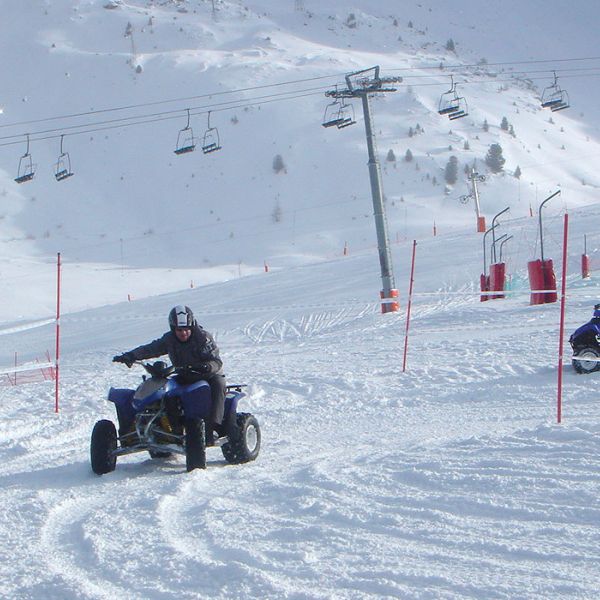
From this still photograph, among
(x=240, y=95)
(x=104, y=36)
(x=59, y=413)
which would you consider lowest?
(x=59, y=413)

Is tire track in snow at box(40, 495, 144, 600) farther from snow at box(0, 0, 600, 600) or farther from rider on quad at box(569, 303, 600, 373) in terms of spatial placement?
rider on quad at box(569, 303, 600, 373)

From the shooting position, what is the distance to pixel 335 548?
17.6 feet

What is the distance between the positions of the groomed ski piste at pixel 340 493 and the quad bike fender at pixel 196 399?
0.52 m

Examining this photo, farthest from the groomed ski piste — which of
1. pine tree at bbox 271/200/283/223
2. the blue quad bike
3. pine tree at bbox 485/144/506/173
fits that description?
pine tree at bbox 485/144/506/173

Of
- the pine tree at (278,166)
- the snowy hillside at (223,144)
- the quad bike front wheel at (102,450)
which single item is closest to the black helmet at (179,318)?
the quad bike front wheel at (102,450)

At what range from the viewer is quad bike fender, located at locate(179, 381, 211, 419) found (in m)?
8.10

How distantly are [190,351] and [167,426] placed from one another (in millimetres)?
731

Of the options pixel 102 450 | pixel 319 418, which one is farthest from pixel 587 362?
pixel 102 450

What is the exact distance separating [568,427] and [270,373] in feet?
22.8

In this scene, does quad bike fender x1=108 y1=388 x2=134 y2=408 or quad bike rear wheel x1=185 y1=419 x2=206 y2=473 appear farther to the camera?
quad bike fender x1=108 y1=388 x2=134 y2=408

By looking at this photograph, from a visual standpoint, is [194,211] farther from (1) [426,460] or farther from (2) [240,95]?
(1) [426,460]

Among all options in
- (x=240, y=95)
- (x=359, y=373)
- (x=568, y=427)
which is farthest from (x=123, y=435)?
(x=240, y=95)

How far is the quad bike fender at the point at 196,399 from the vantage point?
26.6ft

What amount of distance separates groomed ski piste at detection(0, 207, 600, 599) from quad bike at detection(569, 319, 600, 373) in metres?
0.24
